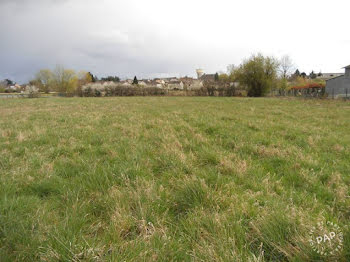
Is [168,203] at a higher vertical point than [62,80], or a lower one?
lower

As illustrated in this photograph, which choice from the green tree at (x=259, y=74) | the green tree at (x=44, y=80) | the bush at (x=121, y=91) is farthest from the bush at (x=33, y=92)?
the green tree at (x=259, y=74)

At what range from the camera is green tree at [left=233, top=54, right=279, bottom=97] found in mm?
38688

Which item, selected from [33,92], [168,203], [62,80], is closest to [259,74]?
[168,203]

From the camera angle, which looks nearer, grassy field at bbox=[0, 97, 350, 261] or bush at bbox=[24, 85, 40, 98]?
grassy field at bbox=[0, 97, 350, 261]

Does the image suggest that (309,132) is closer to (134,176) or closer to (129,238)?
(134,176)

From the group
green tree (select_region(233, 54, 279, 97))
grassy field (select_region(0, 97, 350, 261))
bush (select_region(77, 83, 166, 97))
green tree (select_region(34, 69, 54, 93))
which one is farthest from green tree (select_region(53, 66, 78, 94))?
grassy field (select_region(0, 97, 350, 261))

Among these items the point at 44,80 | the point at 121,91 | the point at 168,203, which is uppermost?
the point at 44,80

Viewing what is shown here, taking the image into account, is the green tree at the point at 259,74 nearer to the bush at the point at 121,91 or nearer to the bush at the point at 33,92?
the bush at the point at 121,91

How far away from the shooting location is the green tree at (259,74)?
38.7m

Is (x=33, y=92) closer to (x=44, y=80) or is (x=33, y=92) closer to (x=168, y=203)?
(x=44, y=80)

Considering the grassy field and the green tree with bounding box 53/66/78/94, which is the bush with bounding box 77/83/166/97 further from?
the grassy field

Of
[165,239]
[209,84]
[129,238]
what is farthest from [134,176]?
[209,84]

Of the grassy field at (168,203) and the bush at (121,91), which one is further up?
the bush at (121,91)

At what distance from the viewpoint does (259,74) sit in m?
38.9
